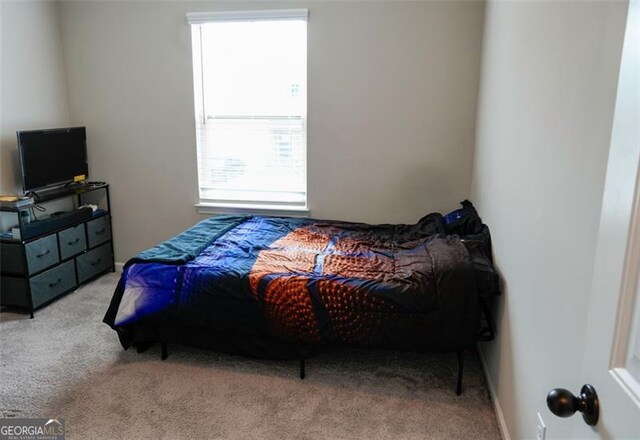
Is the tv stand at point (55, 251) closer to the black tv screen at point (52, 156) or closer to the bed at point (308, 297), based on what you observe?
the black tv screen at point (52, 156)

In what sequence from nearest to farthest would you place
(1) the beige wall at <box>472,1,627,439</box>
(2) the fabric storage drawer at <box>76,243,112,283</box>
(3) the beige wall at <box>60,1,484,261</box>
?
1. (1) the beige wall at <box>472,1,627,439</box>
2. (3) the beige wall at <box>60,1,484,261</box>
3. (2) the fabric storage drawer at <box>76,243,112,283</box>

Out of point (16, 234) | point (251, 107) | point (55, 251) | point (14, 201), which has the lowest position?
point (55, 251)

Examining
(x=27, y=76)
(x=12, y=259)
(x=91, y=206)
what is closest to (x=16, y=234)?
(x=12, y=259)

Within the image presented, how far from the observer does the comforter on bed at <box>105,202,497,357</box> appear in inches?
93.4

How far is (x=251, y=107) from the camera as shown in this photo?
148 inches

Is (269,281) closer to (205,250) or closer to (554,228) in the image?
(205,250)

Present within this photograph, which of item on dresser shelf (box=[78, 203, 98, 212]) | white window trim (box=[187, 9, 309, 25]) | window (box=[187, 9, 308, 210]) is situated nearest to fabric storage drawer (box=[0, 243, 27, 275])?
item on dresser shelf (box=[78, 203, 98, 212])

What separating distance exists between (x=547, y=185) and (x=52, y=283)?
3.38m

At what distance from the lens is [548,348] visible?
58.6 inches

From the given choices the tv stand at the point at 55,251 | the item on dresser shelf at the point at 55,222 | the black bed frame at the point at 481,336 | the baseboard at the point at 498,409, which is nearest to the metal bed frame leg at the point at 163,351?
the black bed frame at the point at 481,336

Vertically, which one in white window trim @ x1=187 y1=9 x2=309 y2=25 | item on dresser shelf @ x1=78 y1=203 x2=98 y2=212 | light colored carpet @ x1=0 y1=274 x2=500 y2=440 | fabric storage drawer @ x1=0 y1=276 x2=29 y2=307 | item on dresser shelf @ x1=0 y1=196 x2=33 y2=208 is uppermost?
white window trim @ x1=187 y1=9 x2=309 y2=25

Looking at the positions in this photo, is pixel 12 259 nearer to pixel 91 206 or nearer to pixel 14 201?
pixel 14 201

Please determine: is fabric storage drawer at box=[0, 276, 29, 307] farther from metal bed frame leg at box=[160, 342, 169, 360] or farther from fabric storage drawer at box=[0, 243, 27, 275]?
metal bed frame leg at box=[160, 342, 169, 360]

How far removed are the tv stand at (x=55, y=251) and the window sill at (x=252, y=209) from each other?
880 mm
